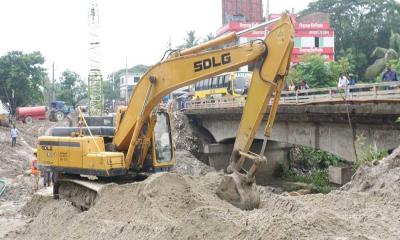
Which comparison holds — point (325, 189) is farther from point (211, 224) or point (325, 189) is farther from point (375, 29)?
A: point (375, 29)

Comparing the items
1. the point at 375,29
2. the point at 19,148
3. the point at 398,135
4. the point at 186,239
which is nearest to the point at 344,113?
the point at 398,135

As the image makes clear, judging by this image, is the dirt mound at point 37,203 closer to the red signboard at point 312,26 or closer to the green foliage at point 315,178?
the green foliage at point 315,178

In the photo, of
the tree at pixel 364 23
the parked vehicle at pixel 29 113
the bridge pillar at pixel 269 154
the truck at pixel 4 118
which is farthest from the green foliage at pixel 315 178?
the tree at pixel 364 23

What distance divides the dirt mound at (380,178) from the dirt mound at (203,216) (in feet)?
2.42

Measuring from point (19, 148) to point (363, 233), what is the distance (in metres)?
23.5

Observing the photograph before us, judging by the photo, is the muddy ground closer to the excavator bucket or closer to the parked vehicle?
the parked vehicle

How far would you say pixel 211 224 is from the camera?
6.47 metres

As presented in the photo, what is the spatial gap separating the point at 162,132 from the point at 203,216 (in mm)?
4289

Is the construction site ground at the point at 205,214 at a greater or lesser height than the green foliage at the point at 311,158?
greater

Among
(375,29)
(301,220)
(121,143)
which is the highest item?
(375,29)

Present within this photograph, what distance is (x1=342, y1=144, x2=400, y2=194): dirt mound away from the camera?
29.9 feet

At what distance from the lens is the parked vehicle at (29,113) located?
125 feet

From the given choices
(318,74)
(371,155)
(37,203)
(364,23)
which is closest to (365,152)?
(371,155)

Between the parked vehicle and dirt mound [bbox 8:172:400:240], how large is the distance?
29.3 metres
